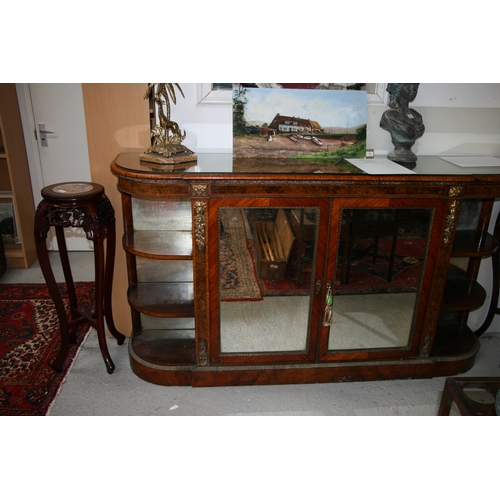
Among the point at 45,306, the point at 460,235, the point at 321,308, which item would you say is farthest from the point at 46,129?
the point at 460,235

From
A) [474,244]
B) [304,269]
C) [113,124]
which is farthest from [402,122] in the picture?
[113,124]

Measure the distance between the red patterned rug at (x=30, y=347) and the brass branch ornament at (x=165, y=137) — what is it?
4.48 feet

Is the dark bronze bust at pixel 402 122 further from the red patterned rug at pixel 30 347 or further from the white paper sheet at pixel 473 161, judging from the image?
the red patterned rug at pixel 30 347

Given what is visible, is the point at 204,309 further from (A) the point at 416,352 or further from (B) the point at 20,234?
(B) the point at 20,234

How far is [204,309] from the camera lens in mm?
2510

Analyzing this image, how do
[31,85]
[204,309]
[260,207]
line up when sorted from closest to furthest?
[260,207], [204,309], [31,85]

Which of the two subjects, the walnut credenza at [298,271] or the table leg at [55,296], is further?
the table leg at [55,296]

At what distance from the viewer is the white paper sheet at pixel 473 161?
262 cm

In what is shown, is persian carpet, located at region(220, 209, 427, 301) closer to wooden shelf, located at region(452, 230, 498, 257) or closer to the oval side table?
wooden shelf, located at region(452, 230, 498, 257)

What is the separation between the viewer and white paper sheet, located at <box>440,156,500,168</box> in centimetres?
262

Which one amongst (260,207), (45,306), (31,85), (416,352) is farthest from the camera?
(31,85)

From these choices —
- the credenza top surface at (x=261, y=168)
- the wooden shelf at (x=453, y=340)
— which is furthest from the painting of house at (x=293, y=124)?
the wooden shelf at (x=453, y=340)

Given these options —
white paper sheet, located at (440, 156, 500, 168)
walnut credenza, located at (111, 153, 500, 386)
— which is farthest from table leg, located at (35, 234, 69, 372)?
white paper sheet, located at (440, 156, 500, 168)

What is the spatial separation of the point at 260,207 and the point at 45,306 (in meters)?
2.12
